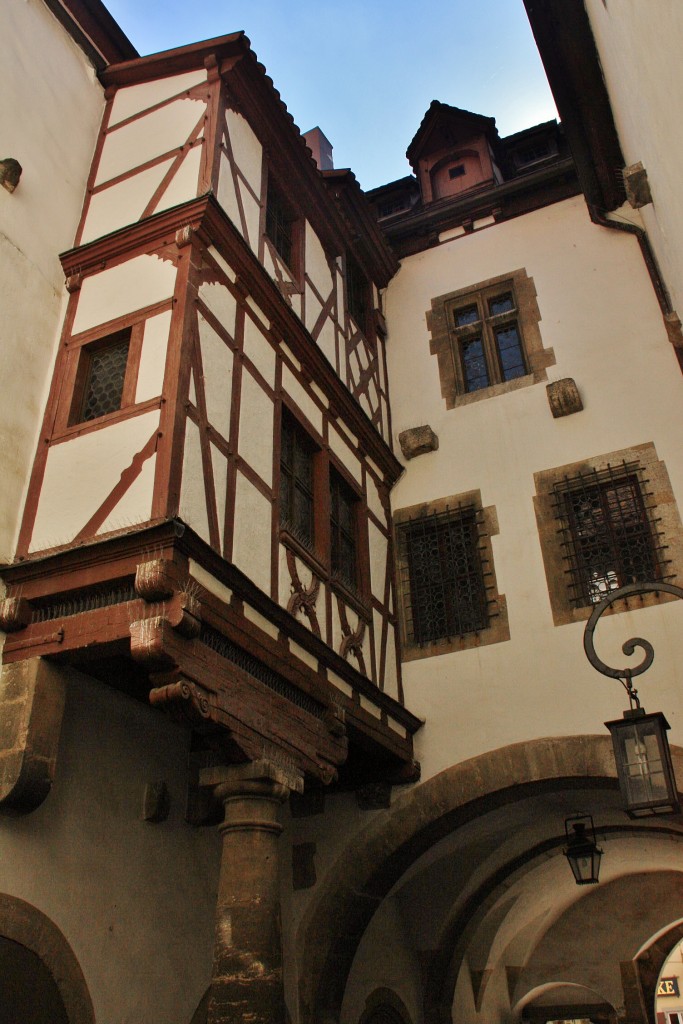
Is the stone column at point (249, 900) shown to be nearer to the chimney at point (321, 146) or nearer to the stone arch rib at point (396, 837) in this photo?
the stone arch rib at point (396, 837)

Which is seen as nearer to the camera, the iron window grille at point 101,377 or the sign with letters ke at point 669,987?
the iron window grille at point 101,377

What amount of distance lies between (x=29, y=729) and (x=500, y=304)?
264 inches

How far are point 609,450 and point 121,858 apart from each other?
16.4 feet

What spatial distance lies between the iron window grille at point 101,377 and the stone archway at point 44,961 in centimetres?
289

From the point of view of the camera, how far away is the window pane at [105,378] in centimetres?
577

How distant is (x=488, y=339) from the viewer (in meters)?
9.02

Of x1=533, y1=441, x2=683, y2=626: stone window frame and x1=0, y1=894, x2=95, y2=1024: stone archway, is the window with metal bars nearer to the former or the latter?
x1=533, y1=441, x2=683, y2=626: stone window frame

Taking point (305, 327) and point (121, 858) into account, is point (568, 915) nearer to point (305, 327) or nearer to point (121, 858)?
point (121, 858)

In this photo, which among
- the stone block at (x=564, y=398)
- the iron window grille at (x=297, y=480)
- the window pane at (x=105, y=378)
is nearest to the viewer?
the window pane at (x=105, y=378)

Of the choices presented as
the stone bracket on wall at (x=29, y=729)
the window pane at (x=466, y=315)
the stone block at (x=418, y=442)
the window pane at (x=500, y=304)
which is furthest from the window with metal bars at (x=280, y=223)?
the stone bracket on wall at (x=29, y=729)

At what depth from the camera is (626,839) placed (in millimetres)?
9562

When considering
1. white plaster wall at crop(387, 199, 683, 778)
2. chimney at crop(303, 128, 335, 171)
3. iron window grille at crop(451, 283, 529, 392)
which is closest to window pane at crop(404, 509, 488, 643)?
A: white plaster wall at crop(387, 199, 683, 778)

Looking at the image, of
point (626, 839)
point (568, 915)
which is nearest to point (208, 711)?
point (626, 839)

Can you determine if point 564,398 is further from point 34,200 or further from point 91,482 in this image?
point 34,200
